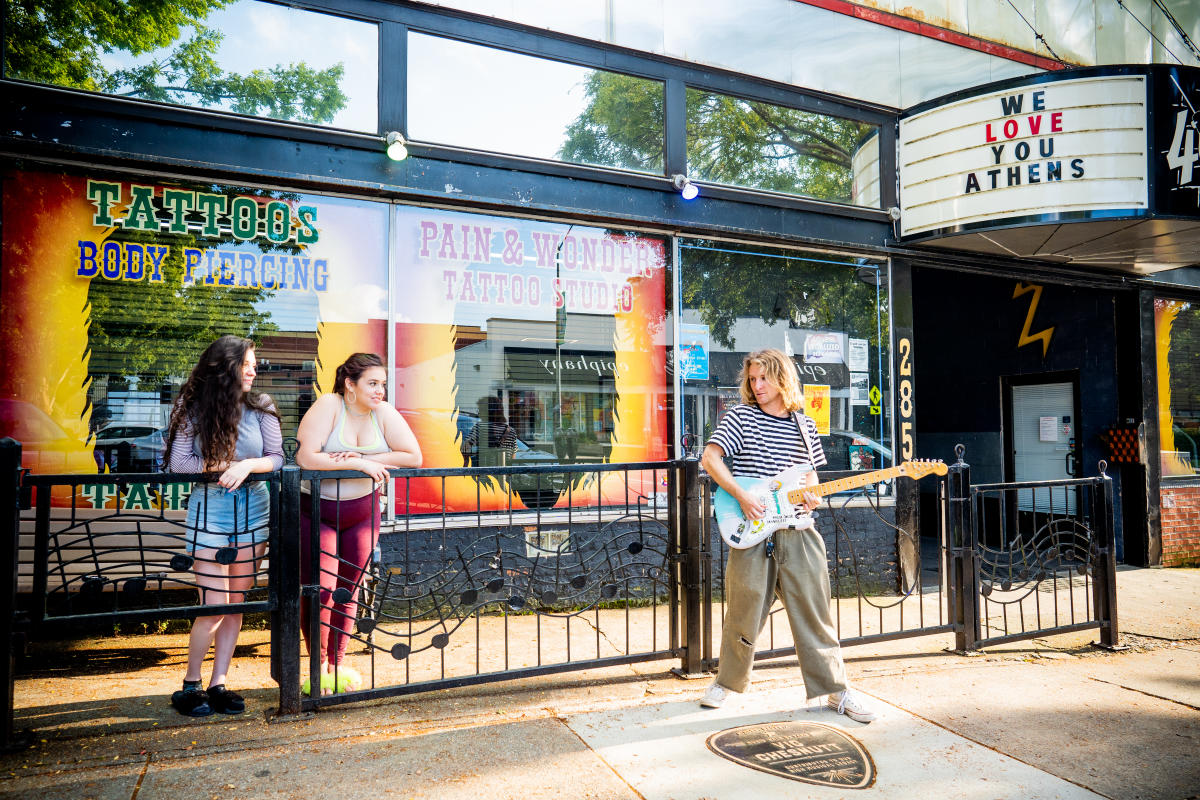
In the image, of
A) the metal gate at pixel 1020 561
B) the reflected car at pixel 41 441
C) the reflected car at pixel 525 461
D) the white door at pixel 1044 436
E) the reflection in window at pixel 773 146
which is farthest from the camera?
the white door at pixel 1044 436

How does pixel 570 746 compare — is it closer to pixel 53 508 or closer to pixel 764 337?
pixel 53 508

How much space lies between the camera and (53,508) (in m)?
4.87

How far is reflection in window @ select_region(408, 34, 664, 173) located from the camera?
5.81m

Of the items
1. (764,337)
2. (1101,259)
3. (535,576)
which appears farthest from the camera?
(1101,259)

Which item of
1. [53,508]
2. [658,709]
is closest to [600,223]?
[658,709]

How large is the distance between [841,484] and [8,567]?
13.4ft

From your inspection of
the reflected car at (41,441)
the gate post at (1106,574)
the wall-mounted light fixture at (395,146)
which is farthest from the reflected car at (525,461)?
the gate post at (1106,574)

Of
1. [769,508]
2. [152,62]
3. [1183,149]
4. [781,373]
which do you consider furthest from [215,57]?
[1183,149]

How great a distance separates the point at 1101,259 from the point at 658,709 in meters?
7.41

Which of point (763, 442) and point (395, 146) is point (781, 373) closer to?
point (763, 442)

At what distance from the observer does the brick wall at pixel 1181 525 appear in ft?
28.9

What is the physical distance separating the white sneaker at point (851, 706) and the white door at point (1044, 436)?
7.02m

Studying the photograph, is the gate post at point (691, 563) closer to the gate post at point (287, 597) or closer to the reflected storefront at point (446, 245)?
the reflected storefront at point (446, 245)

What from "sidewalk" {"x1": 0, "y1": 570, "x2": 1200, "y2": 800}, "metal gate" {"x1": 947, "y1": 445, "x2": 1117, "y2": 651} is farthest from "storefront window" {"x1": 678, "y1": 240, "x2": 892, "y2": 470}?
"sidewalk" {"x1": 0, "y1": 570, "x2": 1200, "y2": 800}
